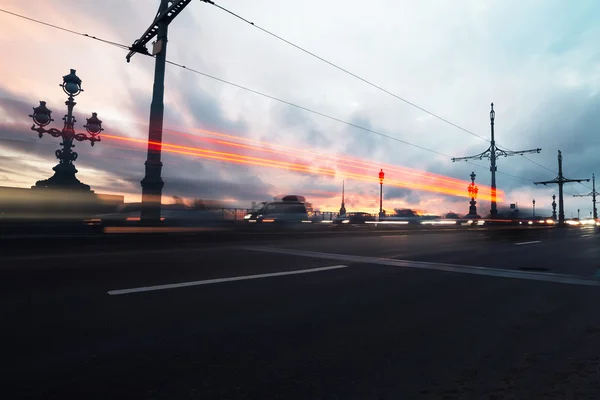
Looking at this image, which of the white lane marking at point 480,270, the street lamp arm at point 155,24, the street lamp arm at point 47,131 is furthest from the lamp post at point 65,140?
the white lane marking at point 480,270

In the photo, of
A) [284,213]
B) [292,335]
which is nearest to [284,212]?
[284,213]

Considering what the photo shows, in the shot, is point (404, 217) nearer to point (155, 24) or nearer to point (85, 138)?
point (155, 24)

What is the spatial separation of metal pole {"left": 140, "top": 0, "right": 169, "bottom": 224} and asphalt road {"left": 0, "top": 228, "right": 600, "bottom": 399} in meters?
7.22

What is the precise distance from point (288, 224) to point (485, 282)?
21478mm

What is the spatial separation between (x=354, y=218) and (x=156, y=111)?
31597mm

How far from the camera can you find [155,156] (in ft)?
44.9

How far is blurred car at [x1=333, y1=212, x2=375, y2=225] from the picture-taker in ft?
138

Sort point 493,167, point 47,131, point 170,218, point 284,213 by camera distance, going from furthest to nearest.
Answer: point 493,167
point 284,213
point 170,218
point 47,131

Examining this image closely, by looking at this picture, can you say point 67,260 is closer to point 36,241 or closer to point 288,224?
point 36,241

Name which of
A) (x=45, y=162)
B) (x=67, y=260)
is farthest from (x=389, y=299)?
(x=45, y=162)

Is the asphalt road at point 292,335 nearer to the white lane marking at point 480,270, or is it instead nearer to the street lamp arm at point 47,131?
the white lane marking at point 480,270

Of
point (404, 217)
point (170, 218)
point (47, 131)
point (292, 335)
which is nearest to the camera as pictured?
point (292, 335)

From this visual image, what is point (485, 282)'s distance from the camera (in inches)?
248

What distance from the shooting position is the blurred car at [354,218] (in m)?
41.9
